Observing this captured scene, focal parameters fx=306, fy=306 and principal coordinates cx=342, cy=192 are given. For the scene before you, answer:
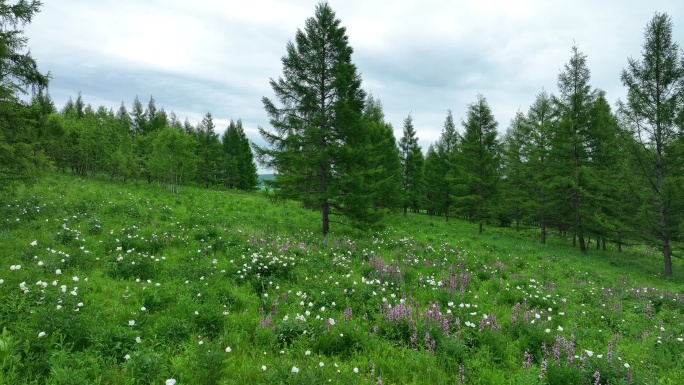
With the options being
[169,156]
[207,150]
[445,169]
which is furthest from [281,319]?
[207,150]

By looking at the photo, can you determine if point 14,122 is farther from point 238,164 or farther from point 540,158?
point 238,164

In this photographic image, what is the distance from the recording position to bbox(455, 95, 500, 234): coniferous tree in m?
27.3

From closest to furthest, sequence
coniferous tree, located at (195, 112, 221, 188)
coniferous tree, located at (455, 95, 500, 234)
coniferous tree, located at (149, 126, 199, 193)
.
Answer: coniferous tree, located at (455, 95, 500, 234) → coniferous tree, located at (149, 126, 199, 193) → coniferous tree, located at (195, 112, 221, 188)

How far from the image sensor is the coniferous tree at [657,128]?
55.5ft

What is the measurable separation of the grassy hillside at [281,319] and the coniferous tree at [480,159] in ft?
55.0

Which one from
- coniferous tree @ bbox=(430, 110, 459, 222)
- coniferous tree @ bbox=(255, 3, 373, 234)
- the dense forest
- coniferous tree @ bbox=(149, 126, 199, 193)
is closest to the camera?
the dense forest

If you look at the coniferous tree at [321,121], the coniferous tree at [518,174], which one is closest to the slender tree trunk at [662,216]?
the coniferous tree at [518,174]

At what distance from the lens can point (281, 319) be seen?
5816mm

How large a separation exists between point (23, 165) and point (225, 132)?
58.4m

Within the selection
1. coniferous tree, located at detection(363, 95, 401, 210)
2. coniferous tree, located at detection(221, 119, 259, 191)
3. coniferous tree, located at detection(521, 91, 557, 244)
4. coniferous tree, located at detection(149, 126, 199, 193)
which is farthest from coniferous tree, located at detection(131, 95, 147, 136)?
coniferous tree, located at detection(521, 91, 557, 244)

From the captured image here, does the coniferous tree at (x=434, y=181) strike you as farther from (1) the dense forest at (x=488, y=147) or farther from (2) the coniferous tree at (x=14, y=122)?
(2) the coniferous tree at (x=14, y=122)

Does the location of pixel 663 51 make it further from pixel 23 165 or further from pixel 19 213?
pixel 19 213

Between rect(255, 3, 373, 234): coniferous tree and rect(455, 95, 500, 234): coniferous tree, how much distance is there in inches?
586

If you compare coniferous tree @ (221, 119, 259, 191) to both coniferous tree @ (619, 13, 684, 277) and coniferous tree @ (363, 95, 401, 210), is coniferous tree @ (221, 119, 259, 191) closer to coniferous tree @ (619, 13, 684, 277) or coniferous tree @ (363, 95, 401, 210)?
coniferous tree @ (363, 95, 401, 210)
